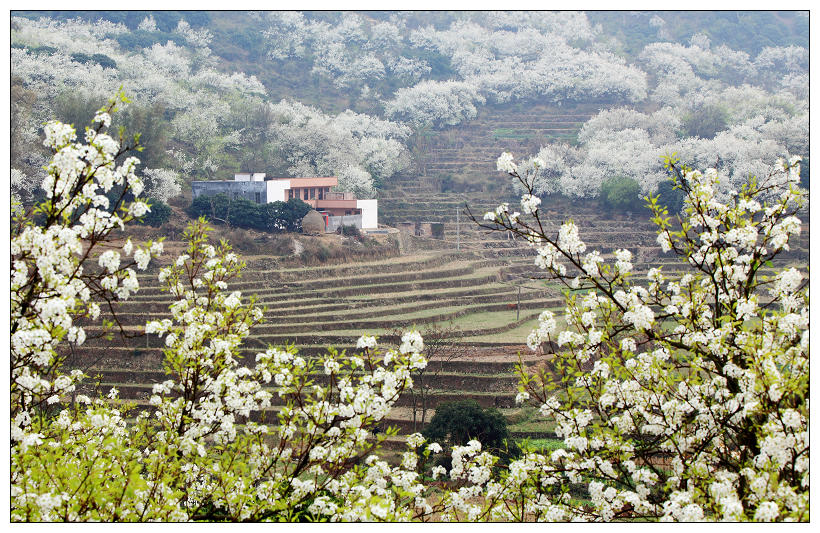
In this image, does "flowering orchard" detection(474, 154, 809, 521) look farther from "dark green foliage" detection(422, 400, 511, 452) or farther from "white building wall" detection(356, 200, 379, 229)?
"white building wall" detection(356, 200, 379, 229)

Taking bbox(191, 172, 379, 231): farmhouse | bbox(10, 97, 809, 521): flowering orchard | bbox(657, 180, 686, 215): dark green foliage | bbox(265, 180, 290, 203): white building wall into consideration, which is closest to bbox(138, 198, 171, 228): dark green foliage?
bbox(191, 172, 379, 231): farmhouse

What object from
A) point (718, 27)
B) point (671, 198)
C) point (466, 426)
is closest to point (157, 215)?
point (466, 426)

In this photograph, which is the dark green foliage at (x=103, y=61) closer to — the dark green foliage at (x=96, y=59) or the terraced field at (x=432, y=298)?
the dark green foliage at (x=96, y=59)

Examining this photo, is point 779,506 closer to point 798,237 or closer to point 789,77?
point 798,237

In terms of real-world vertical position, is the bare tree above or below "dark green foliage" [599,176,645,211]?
below

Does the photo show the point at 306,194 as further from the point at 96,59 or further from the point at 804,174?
the point at 804,174

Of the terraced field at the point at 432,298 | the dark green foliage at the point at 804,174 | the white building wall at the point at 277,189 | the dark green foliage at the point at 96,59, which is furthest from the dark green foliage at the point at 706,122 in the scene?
the dark green foliage at the point at 96,59
